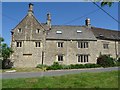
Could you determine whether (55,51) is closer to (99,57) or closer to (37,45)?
(37,45)

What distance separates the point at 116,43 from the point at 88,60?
28.7 ft

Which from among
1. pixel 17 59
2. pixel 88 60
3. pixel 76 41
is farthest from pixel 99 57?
pixel 17 59

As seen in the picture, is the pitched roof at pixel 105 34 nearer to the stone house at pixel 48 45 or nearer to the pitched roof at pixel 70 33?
the stone house at pixel 48 45

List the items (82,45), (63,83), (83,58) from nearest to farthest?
(63,83) → (83,58) → (82,45)

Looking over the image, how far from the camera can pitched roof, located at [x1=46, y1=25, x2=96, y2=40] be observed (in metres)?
46.1

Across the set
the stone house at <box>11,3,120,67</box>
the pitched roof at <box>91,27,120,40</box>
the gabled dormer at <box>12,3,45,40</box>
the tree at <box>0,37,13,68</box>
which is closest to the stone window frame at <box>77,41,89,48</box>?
the stone house at <box>11,3,120,67</box>

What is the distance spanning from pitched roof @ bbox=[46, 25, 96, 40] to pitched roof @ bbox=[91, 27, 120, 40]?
173cm

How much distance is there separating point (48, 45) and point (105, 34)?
14.1m

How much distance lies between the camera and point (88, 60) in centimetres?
4572

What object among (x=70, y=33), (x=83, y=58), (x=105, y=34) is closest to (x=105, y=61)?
(x=83, y=58)

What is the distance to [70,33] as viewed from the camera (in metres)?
47.6

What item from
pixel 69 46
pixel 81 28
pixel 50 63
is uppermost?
pixel 81 28

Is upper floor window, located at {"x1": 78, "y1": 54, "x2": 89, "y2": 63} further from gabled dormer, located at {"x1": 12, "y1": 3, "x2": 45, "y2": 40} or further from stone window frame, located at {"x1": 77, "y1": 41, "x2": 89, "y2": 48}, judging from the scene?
gabled dormer, located at {"x1": 12, "y1": 3, "x2": 45, "y2": 40}

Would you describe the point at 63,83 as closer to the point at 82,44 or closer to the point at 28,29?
the point at 28,29
